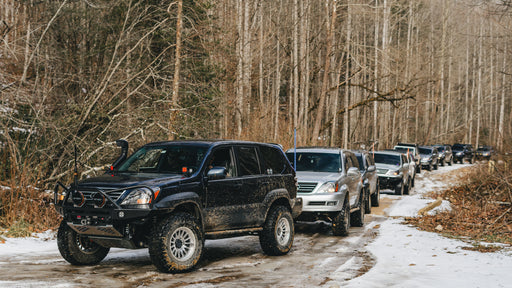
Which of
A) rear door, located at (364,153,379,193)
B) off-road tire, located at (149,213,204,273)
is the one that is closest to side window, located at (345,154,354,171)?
rear door, located at (364,153,379,193)

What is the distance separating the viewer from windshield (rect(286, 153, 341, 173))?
14.0 meters

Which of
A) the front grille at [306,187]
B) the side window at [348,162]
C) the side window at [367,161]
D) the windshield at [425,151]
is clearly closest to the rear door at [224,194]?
the front grille at [306,187]

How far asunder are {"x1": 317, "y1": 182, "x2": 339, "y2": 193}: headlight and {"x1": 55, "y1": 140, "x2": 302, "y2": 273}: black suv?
2269 millimetres

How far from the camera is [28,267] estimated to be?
27.2 feet

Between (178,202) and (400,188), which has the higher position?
(178,202)

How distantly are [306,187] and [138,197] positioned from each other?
5837 millimetres

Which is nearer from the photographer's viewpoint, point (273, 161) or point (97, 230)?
point (97, 230)

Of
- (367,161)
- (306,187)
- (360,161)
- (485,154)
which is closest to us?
(306,187)

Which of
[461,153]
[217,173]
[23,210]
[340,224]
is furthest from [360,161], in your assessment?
[461,153]

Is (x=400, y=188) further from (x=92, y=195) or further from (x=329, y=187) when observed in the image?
(x=92, y=195)

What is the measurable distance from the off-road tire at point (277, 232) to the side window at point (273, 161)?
2.21 feet

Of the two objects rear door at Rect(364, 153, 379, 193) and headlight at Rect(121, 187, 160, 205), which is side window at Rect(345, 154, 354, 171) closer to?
rear door at Rect(364, 153, 379, 193)

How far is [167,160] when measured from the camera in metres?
8.92

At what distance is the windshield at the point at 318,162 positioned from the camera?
45.9ft
